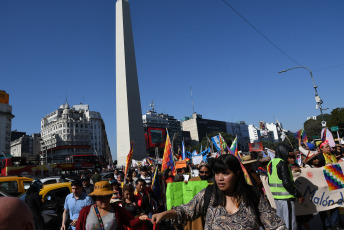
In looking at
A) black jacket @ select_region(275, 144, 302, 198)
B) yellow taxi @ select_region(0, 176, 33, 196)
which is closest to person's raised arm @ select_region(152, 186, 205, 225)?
black jacket @ select_region(275, 144, 302, 198)

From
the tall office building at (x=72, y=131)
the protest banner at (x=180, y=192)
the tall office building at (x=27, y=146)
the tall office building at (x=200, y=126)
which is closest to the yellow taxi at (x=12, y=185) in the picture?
the protest banner at (x=180, y=192)

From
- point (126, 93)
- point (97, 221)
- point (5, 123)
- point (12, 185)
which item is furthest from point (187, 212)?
point (5, 123)

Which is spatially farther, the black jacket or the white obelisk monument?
the white obelisk monument

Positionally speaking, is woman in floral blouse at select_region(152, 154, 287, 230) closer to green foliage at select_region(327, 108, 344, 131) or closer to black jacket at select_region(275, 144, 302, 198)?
black jacket at select_region(275, 144, 302, 198)

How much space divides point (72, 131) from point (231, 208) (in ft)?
347

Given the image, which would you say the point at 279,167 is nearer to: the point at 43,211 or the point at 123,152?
the point at 43,211

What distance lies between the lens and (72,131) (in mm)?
98438

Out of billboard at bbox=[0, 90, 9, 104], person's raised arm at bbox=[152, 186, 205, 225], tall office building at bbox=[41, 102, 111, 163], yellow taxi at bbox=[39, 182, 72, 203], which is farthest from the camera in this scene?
tall office building at bbox=[41, 102, 111, 163]

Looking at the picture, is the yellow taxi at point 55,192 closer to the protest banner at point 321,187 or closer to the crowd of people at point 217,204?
Result: the crowd of people at point 217,204

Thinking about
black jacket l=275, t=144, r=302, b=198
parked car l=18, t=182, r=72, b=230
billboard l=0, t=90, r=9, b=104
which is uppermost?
billboard l=0, t=90, r=9, b=104

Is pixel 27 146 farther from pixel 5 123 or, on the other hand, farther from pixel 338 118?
pixel 338 118

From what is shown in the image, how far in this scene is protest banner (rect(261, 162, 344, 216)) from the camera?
4.68 meters

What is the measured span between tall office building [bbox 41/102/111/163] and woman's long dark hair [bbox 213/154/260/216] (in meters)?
91.5

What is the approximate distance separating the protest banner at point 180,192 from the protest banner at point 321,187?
1.51 m
